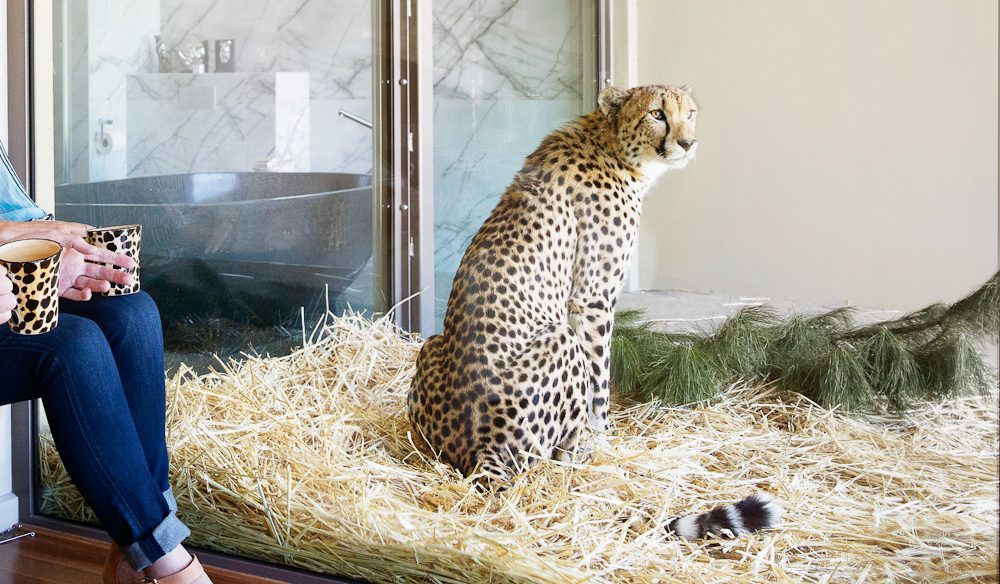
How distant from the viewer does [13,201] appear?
1719 mm

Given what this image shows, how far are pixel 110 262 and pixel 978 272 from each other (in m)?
1.28

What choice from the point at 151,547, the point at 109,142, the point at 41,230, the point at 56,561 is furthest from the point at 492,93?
the point at 56,561

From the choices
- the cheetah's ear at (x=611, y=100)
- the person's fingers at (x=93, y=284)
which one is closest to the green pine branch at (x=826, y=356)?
the cheetah's ear at (x=611, y=100)

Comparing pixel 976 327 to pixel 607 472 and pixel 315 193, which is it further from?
pixel 315 193

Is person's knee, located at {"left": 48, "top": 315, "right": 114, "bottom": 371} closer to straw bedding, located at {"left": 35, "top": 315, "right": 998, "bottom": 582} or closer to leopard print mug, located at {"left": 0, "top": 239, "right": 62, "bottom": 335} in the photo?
leopard print mug, located at {"left": 0, "top": 239, "right": 62, "bottom": 335}

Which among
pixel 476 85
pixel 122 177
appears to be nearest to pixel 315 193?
pixel 122 177

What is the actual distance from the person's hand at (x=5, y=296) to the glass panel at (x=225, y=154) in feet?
2.87

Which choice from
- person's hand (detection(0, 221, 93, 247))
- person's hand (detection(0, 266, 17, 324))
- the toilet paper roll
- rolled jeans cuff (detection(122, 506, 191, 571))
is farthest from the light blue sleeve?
rolled jeans cuff (detection(122, 506, 191, 571))

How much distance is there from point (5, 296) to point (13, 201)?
1.96 ft

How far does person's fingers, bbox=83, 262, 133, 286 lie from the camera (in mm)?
1490

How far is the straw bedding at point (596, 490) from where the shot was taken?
1.18 meters

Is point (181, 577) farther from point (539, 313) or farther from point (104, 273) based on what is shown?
point (539, 313)

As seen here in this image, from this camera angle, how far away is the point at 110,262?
4.84 ft

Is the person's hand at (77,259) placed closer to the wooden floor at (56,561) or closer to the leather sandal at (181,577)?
the leather sandal at (181,577)
